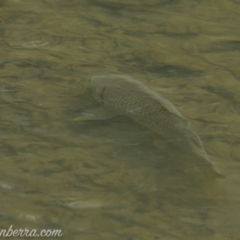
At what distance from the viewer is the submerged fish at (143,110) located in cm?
397

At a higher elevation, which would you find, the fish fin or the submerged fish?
the submerged fish

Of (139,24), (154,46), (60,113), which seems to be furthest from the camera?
(139,24)

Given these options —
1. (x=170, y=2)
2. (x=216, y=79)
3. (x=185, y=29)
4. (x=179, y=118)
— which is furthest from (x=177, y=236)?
(x=170, y=2)

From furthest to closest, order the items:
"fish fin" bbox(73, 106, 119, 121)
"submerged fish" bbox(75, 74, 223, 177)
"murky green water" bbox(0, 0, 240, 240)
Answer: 1. "fish fin" bbox(73, 106, 119, 121)
2. "submerged fish" bbox(75, 74, 223, 177)
3. "murky green water" bbox(0, 0, 240, 240)

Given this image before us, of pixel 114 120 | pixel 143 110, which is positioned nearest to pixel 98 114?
pixel 114 120

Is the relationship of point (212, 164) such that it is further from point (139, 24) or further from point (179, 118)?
point (139, 24)

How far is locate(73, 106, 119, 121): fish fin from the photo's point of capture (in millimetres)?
4337

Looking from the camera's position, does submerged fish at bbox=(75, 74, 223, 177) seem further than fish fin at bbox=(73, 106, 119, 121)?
No

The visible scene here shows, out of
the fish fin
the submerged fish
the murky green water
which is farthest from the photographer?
the fish fin

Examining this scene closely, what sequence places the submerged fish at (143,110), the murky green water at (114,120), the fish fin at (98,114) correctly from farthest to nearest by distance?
1. the fish fin at (98,114)
2. the submerged fish at (143,110)
3. the murky green water at (114,120)

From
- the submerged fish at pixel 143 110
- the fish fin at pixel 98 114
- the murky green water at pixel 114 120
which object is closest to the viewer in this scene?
the murky green water at pixel 114 120

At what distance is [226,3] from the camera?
6176mm

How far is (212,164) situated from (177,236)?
0.53m

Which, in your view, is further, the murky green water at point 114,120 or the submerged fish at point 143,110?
the submerged fish at point 143,110
